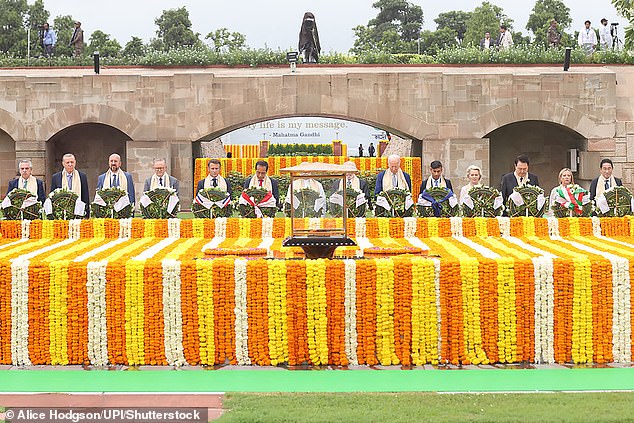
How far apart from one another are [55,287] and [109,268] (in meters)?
0.46

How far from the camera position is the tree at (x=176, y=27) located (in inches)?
2000

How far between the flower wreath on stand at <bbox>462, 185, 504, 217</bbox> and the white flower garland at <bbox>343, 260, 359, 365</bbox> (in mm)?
4101

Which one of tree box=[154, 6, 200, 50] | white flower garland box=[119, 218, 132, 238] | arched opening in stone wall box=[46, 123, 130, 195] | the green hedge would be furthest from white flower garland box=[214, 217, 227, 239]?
tree box=[154, 6, 200, 50]

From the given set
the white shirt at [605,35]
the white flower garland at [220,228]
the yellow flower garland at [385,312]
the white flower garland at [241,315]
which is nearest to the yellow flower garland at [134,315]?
the white flower garland at [241,315]

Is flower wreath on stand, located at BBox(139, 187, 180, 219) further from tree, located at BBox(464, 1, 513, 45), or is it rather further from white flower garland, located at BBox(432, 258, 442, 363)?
tree, located at BBox(464, 1, 513, 45)

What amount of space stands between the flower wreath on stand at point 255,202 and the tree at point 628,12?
410 inches

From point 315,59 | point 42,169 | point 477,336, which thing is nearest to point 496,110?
point 315,59

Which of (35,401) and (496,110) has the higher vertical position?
(496,110)

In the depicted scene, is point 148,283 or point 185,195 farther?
point 185,195

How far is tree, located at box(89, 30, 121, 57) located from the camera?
46.8 metres

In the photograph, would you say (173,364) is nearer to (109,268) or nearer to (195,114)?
(109,268)

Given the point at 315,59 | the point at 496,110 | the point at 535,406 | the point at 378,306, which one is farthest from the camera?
the point at 315,59

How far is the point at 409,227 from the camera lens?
32.2ft

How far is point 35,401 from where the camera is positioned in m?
5.95
